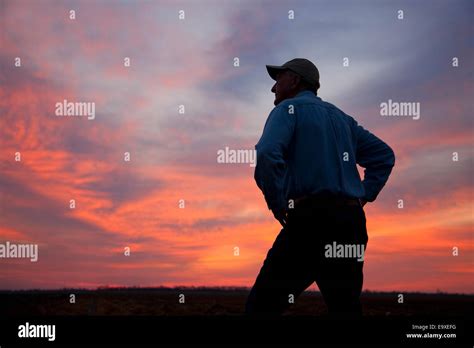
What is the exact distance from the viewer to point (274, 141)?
13.2 ft

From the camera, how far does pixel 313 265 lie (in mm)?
4109

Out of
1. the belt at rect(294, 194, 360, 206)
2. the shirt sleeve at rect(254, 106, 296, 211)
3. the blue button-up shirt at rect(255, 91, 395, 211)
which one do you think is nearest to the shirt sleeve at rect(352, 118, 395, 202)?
the blue button-up shirt at rect(255, 91, 395, 211)

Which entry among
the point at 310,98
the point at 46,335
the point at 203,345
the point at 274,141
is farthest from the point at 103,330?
the point at 310,98

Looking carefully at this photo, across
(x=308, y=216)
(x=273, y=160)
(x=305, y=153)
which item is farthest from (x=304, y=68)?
(x=308, y=216)

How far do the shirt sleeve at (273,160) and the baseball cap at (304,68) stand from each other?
555 mm

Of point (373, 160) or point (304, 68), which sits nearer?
point (304, 68)

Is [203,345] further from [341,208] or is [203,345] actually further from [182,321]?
[341,208]

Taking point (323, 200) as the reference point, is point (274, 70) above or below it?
above

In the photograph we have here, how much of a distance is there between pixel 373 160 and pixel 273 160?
137 cm

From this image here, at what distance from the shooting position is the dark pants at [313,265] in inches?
161

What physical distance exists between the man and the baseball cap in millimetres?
417

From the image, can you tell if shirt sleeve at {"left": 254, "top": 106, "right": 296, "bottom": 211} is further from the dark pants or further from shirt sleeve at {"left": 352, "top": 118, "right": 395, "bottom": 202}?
shirt sleeve at {"left": 352, "top": 118, "right": 395, "bottom": 202}

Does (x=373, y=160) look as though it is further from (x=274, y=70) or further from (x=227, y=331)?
(x=227, y=331)

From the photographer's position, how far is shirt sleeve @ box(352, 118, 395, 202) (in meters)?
4.82
